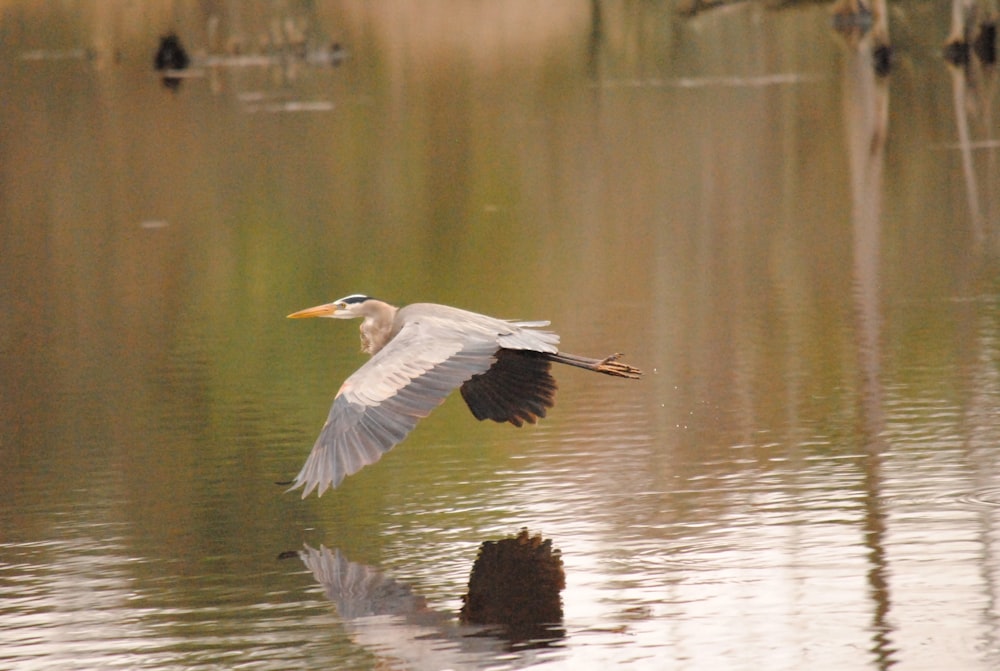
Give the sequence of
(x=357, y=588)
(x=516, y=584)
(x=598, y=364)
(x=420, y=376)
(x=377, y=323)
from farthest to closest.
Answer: (x=598, y=364), (x=377, y=323), (x=420, y=376), (x=357, y=588), (x=516, y=584)

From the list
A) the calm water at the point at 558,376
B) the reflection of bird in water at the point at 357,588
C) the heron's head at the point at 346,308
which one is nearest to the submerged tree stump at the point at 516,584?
the calm water at the point at 558,376

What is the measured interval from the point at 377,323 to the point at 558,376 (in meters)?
3.13

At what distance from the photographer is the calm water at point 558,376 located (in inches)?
282

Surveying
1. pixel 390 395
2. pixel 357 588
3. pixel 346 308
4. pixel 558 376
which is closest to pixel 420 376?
pixel 390 395

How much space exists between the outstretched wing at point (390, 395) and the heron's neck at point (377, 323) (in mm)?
651

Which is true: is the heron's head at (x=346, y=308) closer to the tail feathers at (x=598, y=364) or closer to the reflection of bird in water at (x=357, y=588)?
the tail feathers at (x=598, y=364)

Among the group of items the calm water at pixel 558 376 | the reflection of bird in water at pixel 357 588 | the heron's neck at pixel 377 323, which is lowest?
the reflection of bird in water at pixel 357 588

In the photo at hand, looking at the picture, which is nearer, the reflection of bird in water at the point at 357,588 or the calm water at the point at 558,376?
the calm water at the point at 558,376

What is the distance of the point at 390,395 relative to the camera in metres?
7.69

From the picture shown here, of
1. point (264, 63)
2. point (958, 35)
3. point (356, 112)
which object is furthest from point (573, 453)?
point (264, 63)

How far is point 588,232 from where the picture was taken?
64.5 ft

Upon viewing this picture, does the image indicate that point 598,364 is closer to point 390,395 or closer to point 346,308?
point 346,308

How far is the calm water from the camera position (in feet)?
23.5

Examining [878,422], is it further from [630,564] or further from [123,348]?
[123,348]
